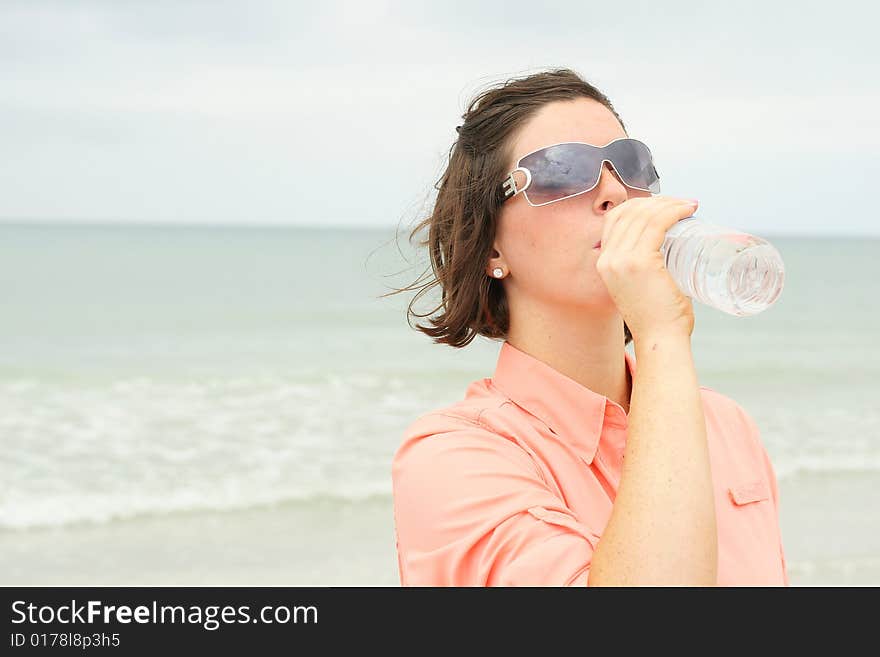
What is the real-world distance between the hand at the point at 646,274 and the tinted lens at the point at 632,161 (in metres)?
0.36

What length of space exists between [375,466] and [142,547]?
8.32 ft

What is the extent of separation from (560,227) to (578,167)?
0.14 meters

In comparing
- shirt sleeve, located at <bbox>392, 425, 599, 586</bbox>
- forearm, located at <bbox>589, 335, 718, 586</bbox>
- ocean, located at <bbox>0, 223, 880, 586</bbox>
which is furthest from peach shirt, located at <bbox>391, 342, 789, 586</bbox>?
ocean, located at <bbox>0, 223, 880, 586</bbox>

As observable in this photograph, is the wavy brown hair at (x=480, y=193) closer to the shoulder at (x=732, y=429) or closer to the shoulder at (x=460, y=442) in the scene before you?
the shoulder at (x=460, y=442)

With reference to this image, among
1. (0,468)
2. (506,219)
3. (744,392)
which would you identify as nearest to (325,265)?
(744,392)

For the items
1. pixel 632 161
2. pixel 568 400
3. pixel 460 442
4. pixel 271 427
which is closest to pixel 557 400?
pixel 568 400

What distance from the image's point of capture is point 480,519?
1.75 metres

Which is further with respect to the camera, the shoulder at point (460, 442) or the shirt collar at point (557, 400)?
the shirt collar at point (557, 400)

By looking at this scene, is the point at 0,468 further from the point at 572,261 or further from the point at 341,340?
the point at 341,340

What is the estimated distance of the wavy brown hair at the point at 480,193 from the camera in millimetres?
2334

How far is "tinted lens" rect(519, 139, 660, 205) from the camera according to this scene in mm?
2170

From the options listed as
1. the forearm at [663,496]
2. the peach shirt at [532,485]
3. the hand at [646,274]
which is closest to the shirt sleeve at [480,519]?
the peach shirt at [532,485]

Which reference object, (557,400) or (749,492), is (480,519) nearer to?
(557,400)
